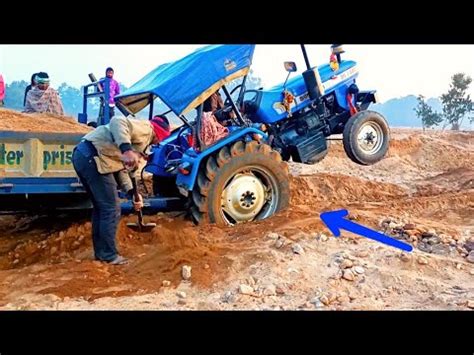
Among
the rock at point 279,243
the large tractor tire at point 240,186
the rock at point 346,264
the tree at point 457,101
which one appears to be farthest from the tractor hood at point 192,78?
the tree at point 457,101

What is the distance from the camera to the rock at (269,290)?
5.00 meters

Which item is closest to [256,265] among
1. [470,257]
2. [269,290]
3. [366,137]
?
[269,290]

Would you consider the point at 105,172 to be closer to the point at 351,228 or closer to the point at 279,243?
the point at 279,243

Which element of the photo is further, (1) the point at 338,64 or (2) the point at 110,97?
(2) the point at 110,97

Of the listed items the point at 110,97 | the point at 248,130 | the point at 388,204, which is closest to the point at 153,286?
the point at 248,130

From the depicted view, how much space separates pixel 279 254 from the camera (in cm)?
566

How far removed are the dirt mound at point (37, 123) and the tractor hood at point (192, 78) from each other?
4.73m

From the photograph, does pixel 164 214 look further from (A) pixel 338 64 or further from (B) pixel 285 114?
(A) pixel 338 64

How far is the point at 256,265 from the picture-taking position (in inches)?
215

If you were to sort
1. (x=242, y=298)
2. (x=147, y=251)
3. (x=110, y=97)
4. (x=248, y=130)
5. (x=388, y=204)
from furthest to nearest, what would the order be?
(x=110, y=97), (x=388, y=204), (x=248, y=130), (x=147, y=251), (x=242, y=298)

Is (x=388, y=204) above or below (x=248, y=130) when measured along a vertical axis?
below

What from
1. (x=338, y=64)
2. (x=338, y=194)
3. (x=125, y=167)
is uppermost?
(x=338, y=64)

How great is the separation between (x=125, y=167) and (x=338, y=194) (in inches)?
219

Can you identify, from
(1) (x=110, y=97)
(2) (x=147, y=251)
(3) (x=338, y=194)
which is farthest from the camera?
(3) (x=338, y=194)
